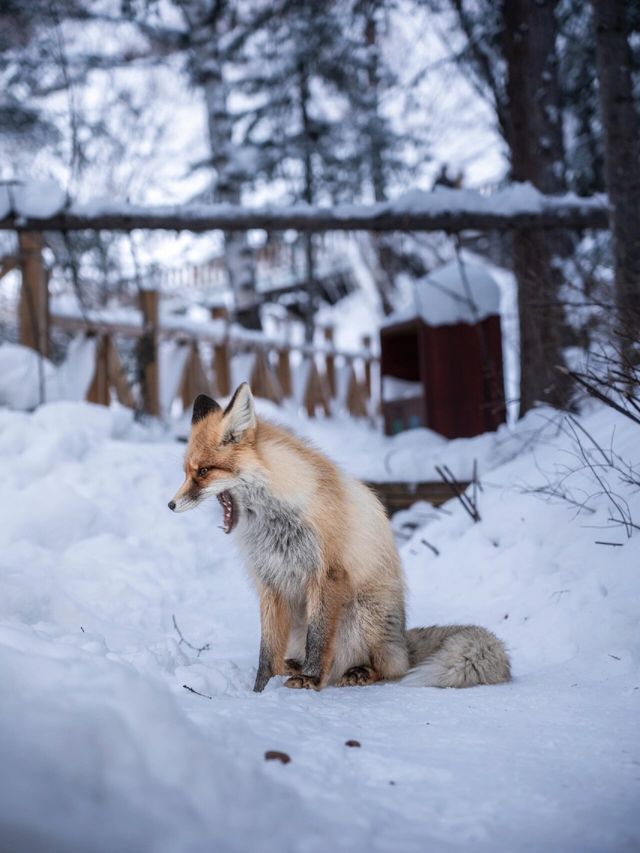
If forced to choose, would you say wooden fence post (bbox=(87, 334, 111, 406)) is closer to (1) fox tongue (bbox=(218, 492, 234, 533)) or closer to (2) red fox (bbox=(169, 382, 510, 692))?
(2) red fox (bbox=(169, 382, 510, 692))

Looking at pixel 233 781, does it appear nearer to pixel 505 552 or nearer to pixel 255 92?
pixel 505 552

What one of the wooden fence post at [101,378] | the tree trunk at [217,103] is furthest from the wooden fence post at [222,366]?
the tree trunk at [217,103]

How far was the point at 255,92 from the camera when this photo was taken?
43.0ft

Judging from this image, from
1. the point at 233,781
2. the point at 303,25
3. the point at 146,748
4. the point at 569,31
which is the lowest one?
the point at 233,781

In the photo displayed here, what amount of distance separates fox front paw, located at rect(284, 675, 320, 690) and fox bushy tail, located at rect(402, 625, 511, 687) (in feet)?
1.38

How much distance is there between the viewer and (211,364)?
1088cm

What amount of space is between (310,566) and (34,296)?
526cm

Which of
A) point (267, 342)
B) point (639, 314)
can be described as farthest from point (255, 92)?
point (639, 314)

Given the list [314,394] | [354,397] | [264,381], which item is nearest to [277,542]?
[264,381]

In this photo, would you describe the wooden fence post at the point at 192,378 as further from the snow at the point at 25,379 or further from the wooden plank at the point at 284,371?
the wooden plank at the point at 284,371

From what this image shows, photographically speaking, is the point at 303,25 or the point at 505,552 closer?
the point at 505,552

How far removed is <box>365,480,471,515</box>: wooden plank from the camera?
620 centimetres

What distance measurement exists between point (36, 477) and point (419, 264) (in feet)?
50.7

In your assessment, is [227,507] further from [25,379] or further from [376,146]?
[376,146]
